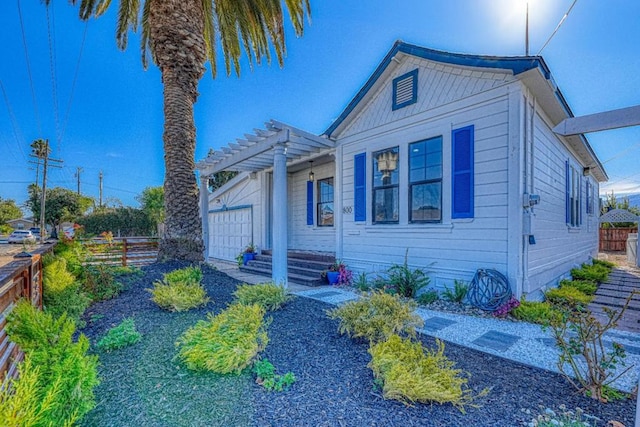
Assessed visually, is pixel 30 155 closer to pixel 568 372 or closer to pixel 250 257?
pixel 250 257

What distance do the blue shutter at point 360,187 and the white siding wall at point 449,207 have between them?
0.11 metres

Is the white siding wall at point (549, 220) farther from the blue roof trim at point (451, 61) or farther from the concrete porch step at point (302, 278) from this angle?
the concrete porch step at point (302, 278)

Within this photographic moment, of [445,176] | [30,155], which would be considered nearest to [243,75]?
[445,176]

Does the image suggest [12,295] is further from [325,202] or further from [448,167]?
[325,202]

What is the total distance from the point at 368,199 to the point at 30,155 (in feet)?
98.5

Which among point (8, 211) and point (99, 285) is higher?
point (8, 211)

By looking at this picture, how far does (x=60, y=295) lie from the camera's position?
3902 mm

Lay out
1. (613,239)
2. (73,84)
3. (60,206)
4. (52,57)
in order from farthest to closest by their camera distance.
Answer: (60,206) → (613,239) → (73,84) → (52,57)

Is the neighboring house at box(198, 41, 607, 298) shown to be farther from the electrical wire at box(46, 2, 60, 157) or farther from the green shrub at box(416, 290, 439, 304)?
the electrical wire at box(46, 2, 60, 157)

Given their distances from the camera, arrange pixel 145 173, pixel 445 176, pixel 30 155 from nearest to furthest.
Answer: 1. pixel 445 176
2. pixel 30 155
3. pixel 145 173

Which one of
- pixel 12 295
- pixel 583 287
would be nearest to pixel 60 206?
pixel 12 295

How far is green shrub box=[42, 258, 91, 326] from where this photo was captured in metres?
3.71

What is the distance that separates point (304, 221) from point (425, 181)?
484cm

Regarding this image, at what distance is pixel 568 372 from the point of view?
8.71ft
